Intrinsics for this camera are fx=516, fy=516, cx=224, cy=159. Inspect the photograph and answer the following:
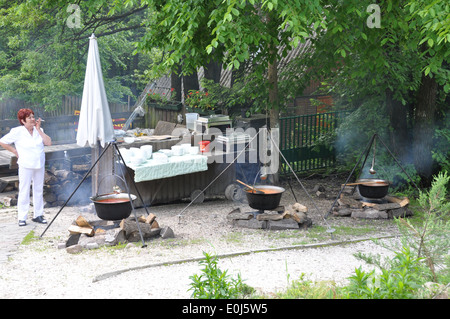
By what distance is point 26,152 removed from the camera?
334 inches

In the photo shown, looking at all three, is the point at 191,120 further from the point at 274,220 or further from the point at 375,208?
the point at 375,208

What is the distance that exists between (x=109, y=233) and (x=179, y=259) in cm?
153

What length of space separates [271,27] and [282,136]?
12.4ft

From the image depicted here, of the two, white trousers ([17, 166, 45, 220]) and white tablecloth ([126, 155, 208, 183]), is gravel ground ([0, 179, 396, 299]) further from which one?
white tablecloth ([126, 155, 208, 183])

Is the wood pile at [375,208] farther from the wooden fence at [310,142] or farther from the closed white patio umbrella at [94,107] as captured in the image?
the closed white patio umbrella at [94,107]

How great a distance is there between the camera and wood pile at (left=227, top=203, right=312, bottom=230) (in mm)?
8500

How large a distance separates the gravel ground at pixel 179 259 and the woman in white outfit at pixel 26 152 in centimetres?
52

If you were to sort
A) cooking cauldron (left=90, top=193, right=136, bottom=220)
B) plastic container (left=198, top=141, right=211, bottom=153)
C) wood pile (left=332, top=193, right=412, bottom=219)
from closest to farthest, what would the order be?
cooking cauldron (left=90, top=193, right=136, bottom=220)
wood pile (left=332, top=193, right=412, bottom=219)
plastic container (left=198, top=141, right=211, bottom=153)

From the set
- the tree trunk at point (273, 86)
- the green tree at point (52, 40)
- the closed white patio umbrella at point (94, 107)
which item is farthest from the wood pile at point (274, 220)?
the green tree at point (52, 40)

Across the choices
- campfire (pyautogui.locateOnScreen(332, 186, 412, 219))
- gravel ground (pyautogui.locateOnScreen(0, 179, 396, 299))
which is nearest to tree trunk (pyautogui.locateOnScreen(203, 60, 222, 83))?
campfire (pyautogui.locateOnScreen(332, 186, 412, 219))

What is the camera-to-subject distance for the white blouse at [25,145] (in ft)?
27.8

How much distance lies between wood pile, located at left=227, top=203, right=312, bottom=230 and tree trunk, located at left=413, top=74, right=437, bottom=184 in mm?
4139

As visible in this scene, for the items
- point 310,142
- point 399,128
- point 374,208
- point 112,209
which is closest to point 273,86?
point 310,142
